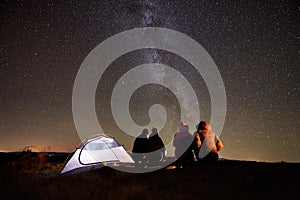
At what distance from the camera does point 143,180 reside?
7676 mm

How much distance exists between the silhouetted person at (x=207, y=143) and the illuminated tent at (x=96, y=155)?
3085 mm

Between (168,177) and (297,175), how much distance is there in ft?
10.8

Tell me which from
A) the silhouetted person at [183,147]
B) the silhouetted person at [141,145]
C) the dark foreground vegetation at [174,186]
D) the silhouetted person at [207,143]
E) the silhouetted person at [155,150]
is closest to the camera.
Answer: the dark foreground vegetation at [174,186]

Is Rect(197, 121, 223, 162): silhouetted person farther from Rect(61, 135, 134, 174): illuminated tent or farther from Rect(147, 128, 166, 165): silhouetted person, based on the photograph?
Rect(61, 135, 134, 174): illuminated tent

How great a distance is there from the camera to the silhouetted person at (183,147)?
10820 millimetres

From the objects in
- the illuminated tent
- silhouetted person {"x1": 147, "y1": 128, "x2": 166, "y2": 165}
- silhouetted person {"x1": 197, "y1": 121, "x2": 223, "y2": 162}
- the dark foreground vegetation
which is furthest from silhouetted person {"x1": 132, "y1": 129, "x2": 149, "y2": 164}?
the dark foreground vegetation

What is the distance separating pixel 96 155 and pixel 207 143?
Answer: 13.6 ft

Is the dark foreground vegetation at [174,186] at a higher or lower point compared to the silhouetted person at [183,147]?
lower

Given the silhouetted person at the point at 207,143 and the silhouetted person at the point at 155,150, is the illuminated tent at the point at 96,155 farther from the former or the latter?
the silhouetted person at the point at 207,143

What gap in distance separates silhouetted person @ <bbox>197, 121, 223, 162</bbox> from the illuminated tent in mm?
3085

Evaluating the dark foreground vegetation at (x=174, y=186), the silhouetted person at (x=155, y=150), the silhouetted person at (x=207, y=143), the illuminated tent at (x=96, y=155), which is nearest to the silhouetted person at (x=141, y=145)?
the silhouetted person at (x=155, y=150)

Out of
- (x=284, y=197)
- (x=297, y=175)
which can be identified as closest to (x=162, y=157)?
(x=297, y=175)

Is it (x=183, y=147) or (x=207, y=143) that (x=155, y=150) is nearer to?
(x=183, y=147)

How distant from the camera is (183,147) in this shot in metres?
10.9
